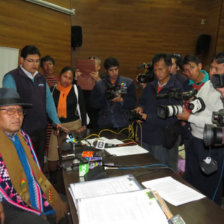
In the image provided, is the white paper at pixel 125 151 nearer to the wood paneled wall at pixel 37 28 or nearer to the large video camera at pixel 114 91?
the large video camera at pixel 114 91

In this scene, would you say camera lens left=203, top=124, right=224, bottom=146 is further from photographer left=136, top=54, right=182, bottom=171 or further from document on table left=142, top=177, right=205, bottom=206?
photographer left=136, top=54, right=182, bottom=171

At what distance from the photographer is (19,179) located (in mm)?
1345

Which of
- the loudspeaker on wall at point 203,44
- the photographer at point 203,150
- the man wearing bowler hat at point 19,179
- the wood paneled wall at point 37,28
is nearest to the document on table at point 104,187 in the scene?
the man wearing bowler hat at point 19,179

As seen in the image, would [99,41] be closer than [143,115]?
No

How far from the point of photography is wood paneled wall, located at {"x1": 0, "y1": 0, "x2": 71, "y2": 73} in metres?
3.03

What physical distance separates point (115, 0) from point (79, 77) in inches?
98.0

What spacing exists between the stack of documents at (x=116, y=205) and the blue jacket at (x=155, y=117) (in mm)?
896

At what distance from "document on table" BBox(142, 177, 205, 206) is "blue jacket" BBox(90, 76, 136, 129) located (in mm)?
1257

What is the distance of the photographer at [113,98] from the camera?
2406mm

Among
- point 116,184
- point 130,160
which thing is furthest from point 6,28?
point 116,184

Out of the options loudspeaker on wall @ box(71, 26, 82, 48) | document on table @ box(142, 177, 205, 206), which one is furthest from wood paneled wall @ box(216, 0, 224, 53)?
document on table @ box(142, 177, 205, 206)

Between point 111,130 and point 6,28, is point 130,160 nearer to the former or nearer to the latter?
point 111,130

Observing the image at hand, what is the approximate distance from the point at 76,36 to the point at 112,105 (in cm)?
240

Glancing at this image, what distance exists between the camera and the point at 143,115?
1.91 m
